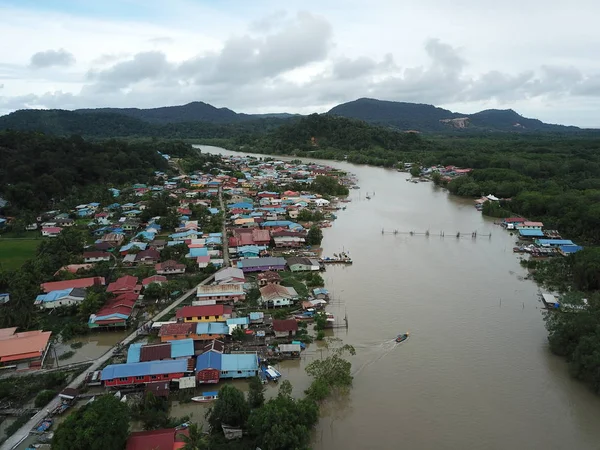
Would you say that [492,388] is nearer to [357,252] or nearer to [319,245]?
[357,252]

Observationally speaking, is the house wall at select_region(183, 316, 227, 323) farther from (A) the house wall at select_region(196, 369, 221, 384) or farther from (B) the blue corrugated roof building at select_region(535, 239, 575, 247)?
(B) the blue corrugated roof building at select_region(535, 239, 575, 247)

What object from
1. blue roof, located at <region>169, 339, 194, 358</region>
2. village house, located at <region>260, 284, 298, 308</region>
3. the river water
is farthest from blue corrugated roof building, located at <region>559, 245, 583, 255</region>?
blue roof, located at <region>169, 339, 194, 358</region>

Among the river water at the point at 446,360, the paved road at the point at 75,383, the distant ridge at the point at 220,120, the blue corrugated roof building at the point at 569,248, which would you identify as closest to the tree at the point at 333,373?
the river water at the point at 446,360

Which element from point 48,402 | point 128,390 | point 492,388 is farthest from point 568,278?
point 48,402

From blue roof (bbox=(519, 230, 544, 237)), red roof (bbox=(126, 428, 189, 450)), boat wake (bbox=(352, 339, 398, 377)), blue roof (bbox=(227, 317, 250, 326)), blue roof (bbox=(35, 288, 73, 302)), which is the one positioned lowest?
boat wake (bbox=(352, 339, 398, 377))

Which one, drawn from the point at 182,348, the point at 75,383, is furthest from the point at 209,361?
the point at 75,383

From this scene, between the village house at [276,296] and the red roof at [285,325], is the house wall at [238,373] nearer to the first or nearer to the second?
the red roof at [285,325]
